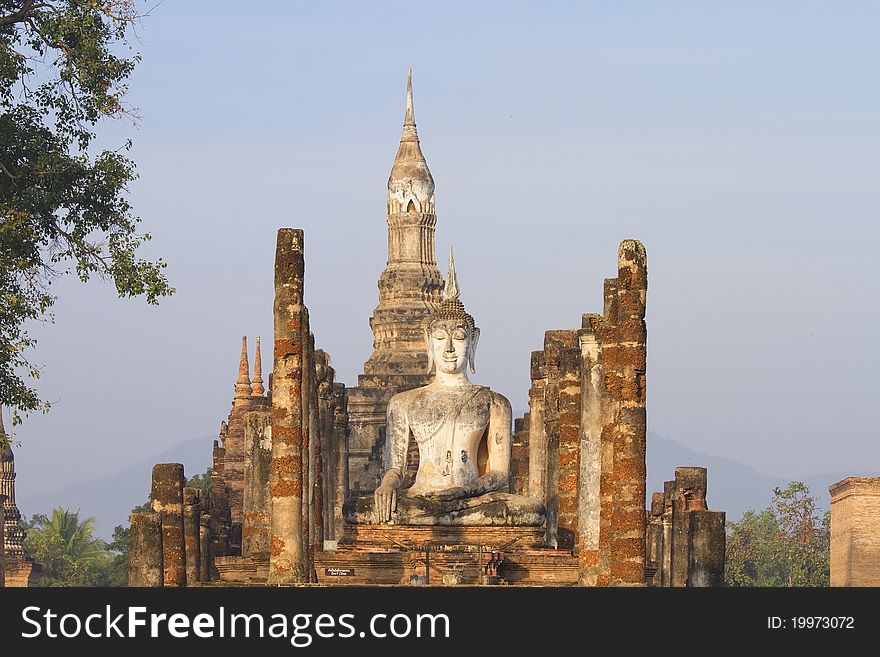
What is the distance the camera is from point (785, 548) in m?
57.6

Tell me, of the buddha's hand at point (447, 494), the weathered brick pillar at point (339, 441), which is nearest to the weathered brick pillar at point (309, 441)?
the buddha's hand at point (447, 494)

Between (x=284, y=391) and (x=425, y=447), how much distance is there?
9148 mm

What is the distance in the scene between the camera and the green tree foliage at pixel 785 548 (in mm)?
53719

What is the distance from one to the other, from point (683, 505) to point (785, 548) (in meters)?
27.1

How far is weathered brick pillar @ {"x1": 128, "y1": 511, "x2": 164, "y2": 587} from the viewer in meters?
25.8

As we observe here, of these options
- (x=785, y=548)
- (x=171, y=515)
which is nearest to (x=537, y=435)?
(x=171, y=515)

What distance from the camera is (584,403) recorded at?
2777 cm

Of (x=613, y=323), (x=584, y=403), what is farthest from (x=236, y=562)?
(x=613, y=323)

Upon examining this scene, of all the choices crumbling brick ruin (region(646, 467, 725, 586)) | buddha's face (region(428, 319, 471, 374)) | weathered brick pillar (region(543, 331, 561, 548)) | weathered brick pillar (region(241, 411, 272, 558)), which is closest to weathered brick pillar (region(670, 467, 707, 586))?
crumbling brick ruin (region(646, 467, 725, 586))

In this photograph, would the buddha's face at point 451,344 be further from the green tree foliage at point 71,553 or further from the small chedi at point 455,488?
the green tree foliage at point 71,553

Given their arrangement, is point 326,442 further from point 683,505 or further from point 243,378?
point 243,378

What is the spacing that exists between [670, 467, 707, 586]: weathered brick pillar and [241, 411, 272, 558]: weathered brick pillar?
4.98 m

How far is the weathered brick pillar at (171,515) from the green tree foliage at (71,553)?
29.3 m

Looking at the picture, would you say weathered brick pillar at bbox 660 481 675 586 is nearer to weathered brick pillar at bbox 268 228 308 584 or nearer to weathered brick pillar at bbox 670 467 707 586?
weathered brick pillar at bbox 670 467 707 586
